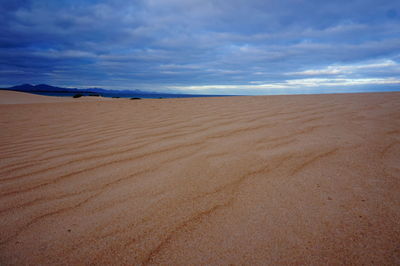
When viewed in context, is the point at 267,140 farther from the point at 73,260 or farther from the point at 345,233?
the point at 73,260

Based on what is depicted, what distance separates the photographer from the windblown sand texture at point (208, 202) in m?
0.77

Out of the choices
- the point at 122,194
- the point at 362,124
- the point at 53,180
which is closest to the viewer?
the point at 122,194

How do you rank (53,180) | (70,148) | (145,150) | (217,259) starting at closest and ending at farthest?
(217,259) → (53,180) → (145,150) → (70,148)

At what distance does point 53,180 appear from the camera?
1.34 metres

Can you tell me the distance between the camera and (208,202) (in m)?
1.04

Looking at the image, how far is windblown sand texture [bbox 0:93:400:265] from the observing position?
77cm

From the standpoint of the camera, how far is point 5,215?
3.28 ft

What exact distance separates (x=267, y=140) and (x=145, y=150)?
1.09 metres

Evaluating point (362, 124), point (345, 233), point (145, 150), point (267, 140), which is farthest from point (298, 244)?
point (362, 124)

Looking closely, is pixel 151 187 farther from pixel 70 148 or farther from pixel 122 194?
pixel 70 148

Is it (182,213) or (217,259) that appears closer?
(217,259)

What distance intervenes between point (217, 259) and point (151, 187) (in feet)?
1.95

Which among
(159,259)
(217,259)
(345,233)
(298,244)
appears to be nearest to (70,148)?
(159,259)

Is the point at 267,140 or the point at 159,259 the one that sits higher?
the point at 267,140
